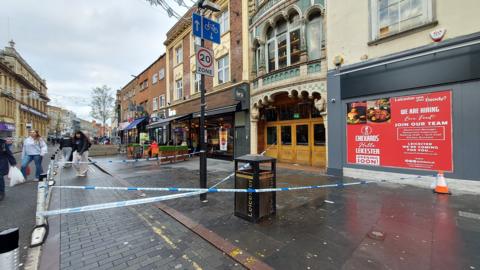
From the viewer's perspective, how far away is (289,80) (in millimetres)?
10086

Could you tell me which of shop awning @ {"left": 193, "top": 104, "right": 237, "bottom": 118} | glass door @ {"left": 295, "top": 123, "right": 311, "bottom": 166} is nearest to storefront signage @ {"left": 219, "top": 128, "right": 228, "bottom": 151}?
shop awning @ {"left": 193, "top": 104, "right": 237, "bottom": 118}

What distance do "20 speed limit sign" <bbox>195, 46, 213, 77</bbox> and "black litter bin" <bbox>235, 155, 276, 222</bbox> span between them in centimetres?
239

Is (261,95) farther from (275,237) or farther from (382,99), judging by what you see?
(275,237)

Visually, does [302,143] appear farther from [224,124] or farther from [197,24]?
[197,24]

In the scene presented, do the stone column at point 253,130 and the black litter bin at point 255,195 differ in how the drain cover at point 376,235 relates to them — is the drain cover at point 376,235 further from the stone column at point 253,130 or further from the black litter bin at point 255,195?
the stone column at point 253,130

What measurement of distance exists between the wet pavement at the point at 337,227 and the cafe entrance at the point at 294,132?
13.1 feet

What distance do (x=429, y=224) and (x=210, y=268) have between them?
3.92 m

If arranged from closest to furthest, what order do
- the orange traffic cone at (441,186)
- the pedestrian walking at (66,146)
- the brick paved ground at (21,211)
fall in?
the brick paved ground at (21,211) → the orange traffic cone at (441,186) → the pedestrian walking at (66,146)

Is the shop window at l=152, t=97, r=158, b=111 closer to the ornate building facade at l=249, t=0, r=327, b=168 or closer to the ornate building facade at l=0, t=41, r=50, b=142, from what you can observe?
the ornate building facade at l=249, t=0, r=327, b=168

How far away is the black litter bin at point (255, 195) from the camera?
13.4 ft

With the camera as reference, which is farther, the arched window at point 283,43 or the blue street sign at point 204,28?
the arched window at point 283,43

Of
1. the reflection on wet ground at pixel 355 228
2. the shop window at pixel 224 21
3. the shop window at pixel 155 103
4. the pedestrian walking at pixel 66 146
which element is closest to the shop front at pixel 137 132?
the shop window at pixel 155 103

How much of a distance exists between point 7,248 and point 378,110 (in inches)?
351

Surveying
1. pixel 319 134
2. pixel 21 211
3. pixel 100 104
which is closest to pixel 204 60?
pixel 21 211
